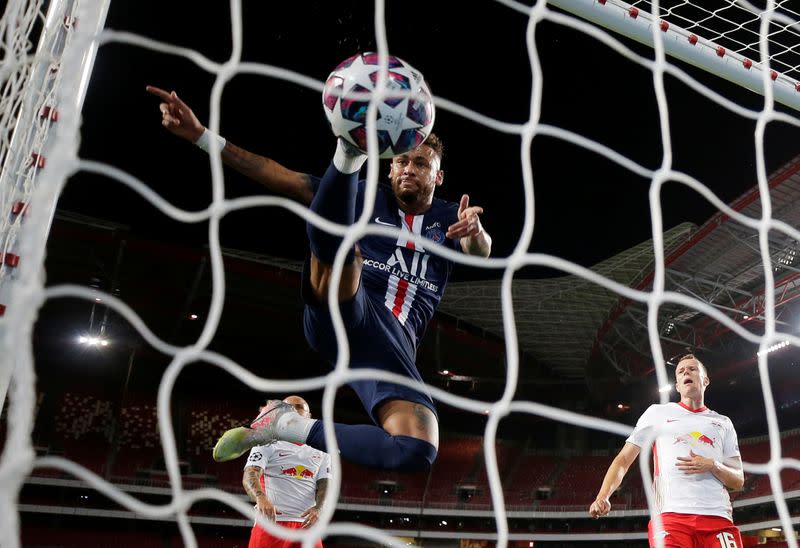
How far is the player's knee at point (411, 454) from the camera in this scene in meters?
2.65

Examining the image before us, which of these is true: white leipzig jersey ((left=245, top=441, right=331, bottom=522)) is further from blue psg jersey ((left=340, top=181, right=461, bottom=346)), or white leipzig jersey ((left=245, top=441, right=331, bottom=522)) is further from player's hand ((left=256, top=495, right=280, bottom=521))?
blue psg jersey ((left=340, top=181, right=461, bottom=346))

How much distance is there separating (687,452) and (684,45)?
6.81ft

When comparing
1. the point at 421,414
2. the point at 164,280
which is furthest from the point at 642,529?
the point at 421,414

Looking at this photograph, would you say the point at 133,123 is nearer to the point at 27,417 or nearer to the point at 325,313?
the point at 325,313

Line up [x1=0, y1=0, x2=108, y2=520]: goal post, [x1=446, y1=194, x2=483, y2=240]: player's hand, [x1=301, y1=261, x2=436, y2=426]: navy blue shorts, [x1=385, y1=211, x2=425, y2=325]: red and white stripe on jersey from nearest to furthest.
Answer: [x1=0, y1=0, x2=108, y2=520]: goal post < [x1=446, y1=194, x2=483, y2=240]: player's hand < [x1=301, y1=261, x2=436, y2=426]: navy blue shorts < [x1=385, y1=211, x2=425, y2=325]: red and white stripe on jersey

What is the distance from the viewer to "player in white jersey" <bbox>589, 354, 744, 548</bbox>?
12.2 feet

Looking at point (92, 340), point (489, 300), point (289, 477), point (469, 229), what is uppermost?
point (489, 300)

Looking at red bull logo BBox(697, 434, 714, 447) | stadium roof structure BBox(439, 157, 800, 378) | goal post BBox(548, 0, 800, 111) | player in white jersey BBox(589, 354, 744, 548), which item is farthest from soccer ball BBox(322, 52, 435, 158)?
stadium roof structure BBox(439, 157, 800, 378)

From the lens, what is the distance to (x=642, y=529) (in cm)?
1980

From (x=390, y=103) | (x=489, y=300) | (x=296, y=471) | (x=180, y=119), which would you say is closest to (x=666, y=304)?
(x=489, y=300)

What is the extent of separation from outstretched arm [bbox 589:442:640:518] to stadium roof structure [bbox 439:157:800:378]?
826 cm

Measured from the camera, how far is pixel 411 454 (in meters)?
2.66

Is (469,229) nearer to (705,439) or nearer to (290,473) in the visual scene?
(705,439)

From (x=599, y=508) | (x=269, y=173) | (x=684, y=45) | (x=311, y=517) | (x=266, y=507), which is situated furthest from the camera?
(x=266, y=507)
